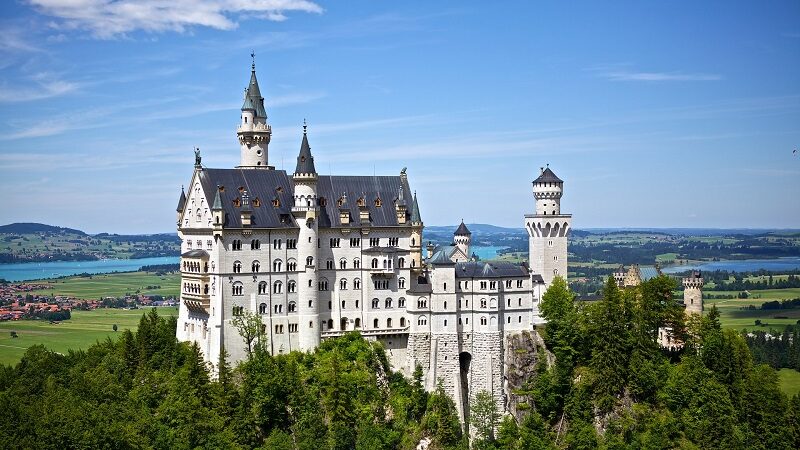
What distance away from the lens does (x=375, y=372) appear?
99.6 m

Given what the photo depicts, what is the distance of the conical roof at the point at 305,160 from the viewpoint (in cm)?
9956

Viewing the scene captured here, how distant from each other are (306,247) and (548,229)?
3064 cm

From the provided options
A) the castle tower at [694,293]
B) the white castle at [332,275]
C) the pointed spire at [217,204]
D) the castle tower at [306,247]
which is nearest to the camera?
the pointed spire at [217,204]

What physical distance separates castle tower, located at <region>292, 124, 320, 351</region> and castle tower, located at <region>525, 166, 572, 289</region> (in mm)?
28313

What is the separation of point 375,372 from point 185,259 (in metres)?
23.1

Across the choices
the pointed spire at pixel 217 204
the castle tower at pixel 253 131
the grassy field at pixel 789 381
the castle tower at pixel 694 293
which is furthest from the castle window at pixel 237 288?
the grassy field at pixel 789 381

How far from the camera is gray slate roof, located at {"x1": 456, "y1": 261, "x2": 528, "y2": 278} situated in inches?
4055

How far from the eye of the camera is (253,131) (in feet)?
354

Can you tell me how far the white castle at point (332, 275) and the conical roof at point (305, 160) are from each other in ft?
0.38

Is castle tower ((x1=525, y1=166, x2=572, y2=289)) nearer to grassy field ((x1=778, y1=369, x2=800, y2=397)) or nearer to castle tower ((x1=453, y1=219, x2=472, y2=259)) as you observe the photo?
castle tower ((x1=453, y1=219, x2=472, y2=259))

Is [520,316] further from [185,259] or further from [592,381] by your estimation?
[185,259]

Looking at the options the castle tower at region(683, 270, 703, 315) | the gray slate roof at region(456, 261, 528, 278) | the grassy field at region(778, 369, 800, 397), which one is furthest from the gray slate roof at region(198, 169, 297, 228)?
the grassy field at region(778, 369, 800, 397)

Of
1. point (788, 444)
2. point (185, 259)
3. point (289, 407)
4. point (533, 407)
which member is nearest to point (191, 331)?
point (185, 259)

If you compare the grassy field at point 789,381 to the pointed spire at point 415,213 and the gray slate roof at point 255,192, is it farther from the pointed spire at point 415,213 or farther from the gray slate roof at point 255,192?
the gray slate roof at point 255,192
